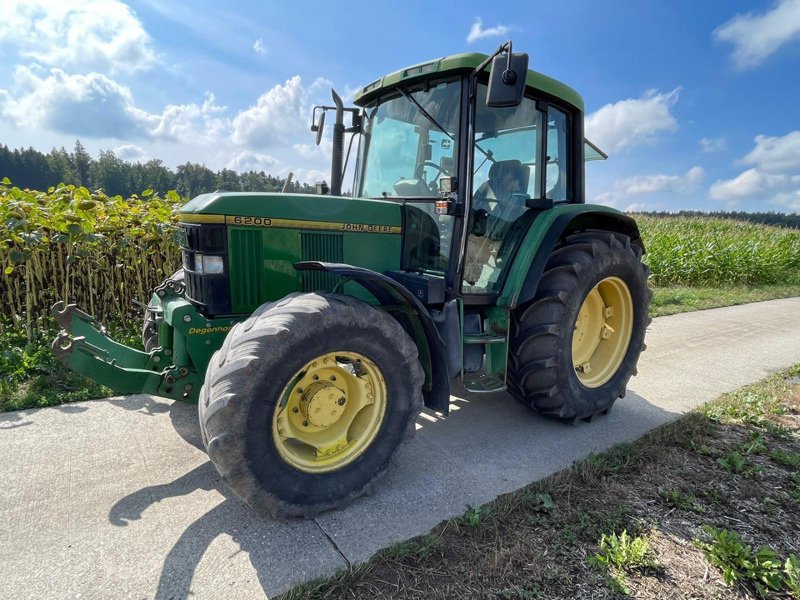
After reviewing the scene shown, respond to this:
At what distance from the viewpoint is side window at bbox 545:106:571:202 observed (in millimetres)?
3566

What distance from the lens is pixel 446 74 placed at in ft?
9.71

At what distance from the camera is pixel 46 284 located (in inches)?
197

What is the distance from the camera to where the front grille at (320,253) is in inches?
110

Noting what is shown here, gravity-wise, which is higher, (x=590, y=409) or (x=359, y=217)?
(x=359, y=217)

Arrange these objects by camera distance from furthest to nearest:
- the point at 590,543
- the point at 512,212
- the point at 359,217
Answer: the point at 512,212, the point at 359,217, the point at 590,543

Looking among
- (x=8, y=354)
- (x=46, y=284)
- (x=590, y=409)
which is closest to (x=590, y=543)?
(x=590, y=409)

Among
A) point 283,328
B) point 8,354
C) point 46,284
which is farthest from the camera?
point 46,284

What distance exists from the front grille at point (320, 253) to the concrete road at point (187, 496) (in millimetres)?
1174

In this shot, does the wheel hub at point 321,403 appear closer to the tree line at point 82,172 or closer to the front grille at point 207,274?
the front grille at point 207,274

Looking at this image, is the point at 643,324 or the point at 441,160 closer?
the point at 441,160

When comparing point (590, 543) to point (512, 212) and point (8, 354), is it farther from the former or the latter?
point (8, 354)

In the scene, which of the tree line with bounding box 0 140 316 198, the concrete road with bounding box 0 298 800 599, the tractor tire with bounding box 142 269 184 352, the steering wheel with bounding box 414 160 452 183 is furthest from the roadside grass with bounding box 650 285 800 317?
the tree line with bounding box 0 140 316 198

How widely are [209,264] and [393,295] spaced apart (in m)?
1.01

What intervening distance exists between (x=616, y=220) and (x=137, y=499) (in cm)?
374
